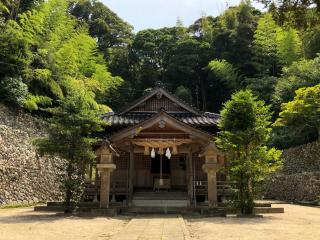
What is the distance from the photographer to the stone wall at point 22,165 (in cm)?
1603

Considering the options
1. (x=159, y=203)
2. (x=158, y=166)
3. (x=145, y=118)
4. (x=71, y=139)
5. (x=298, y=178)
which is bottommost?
(x=159, y=203)

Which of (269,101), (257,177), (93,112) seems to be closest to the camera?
(257,177)

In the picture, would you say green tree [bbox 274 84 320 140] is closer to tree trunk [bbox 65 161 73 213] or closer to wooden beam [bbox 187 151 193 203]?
wooden beam [bbox 187 151 193 203]

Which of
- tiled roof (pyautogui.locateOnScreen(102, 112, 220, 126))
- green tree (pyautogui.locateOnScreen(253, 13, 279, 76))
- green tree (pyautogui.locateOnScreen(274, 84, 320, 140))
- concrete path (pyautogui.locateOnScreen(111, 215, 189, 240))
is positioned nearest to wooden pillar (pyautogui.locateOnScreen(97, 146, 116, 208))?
concrete path (pyautogui.locateOnScreen(111, 215, 189, 240))

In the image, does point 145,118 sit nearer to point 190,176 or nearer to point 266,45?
point 190,176

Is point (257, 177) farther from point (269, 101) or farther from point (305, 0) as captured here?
point (269, 101)

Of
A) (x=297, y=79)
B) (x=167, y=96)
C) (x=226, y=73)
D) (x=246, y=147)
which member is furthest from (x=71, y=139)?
(x=226, y=73)

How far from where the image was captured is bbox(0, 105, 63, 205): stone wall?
1603 centimetres

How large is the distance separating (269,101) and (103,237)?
77.6ft

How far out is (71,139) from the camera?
37.7ft

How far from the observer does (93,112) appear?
1207cm

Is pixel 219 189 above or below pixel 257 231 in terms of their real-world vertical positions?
above

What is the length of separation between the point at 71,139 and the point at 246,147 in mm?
6062

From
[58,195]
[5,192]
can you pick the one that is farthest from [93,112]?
[58,195]
